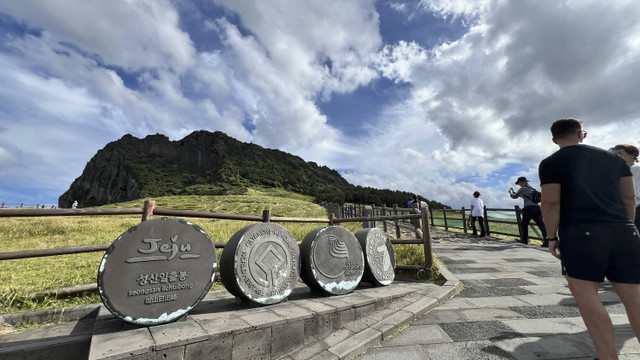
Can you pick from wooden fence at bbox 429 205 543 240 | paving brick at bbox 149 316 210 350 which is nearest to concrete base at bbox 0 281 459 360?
paving brick at bbox 149 316 210 350

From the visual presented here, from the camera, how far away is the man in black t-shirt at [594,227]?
1.93 metres

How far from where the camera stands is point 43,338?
263 centimetres

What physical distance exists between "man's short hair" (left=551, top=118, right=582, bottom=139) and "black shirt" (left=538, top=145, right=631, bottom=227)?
17 cm

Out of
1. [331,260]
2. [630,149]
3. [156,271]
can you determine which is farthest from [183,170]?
[630,149]

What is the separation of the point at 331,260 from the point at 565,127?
316 cm

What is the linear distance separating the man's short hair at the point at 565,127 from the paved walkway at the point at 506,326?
1.95 m

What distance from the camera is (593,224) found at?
1988 millimetres

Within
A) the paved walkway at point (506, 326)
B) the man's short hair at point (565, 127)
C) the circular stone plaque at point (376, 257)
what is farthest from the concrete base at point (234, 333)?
the man's short hair at point (565, 127)

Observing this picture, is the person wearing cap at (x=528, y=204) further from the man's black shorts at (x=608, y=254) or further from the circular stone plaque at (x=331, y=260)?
the man's black shorts at (x=608, y=254)

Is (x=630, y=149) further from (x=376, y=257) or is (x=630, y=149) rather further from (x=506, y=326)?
(x=376, y=257)

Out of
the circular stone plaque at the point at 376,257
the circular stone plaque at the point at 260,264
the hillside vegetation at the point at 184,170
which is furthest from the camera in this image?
the hillside vegetation at the point at 184,170

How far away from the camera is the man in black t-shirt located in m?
1.93

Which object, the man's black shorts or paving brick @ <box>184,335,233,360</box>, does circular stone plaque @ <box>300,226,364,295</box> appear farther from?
the man's black shorts

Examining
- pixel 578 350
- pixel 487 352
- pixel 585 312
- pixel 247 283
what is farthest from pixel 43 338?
pixel 578 350
